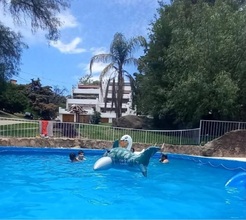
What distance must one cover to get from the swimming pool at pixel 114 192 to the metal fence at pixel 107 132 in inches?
138

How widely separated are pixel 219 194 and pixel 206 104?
10458mm

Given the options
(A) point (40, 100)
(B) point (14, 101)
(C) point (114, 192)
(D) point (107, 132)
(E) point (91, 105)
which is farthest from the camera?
(E) point (91, 105)

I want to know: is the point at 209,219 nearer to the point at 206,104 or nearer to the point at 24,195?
the point at 24,195

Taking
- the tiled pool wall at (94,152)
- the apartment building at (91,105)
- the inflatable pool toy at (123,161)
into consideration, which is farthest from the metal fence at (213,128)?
the apartment building at (91,105)

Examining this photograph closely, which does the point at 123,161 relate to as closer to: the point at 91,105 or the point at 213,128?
the point at 213,128

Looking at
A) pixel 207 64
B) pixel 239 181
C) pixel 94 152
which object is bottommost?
pixel 94 152

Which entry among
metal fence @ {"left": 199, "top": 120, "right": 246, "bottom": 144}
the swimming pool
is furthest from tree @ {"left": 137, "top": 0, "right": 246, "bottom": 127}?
the swimming pool

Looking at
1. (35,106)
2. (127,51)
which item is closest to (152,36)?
(127,51)

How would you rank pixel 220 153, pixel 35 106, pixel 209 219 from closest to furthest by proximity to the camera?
1. pixel 209 219
2. pixel 220 153
3. pixel 35 106

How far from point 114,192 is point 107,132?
9.85 m

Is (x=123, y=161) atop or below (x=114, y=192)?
atop

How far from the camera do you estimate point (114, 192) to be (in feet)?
30.4

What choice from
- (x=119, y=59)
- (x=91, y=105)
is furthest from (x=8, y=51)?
(x=91, y=105)

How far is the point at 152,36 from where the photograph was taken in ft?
85.7
